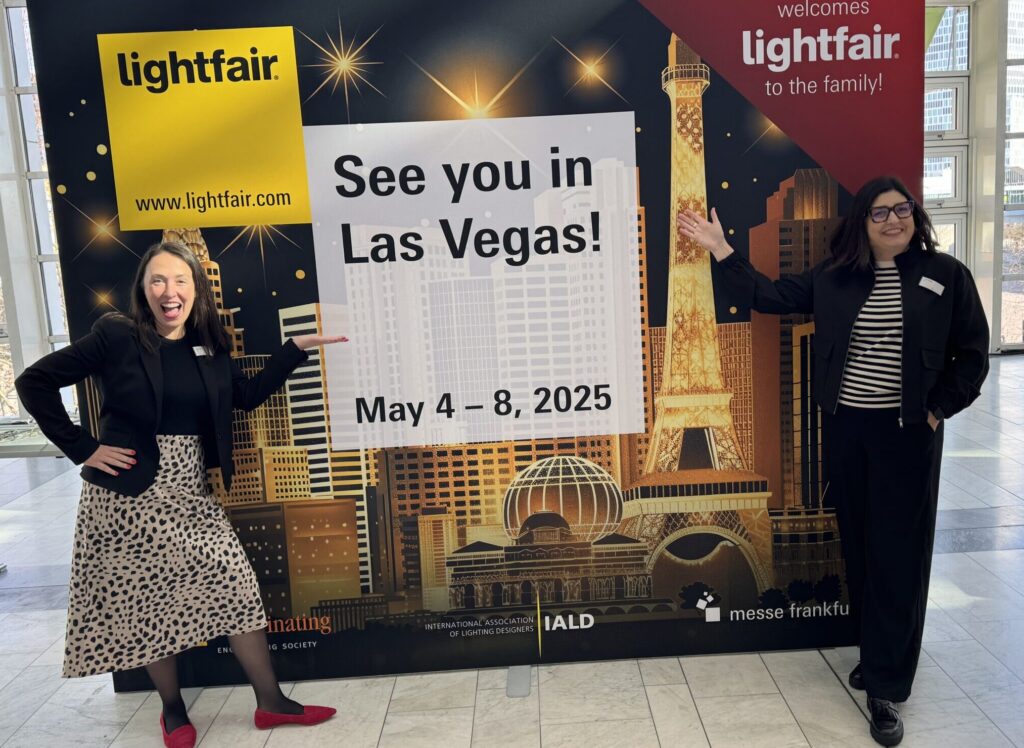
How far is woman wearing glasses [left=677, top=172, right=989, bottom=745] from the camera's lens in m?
2.49

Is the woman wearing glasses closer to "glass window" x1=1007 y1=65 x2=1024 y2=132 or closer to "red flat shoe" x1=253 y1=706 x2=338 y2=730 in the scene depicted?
"red flat shoe" x1=253 y1=706 x2=338 y2=730

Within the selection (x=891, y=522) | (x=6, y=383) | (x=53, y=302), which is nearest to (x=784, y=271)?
(x=891, y=522)

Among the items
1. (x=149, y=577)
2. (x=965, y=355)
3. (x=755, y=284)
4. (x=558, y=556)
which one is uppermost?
(x=755, y=284)

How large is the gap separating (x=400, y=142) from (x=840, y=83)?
153 centimetres

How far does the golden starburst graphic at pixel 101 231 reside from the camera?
284 cm

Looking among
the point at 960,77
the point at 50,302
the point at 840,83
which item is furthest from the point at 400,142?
the point at 960,77

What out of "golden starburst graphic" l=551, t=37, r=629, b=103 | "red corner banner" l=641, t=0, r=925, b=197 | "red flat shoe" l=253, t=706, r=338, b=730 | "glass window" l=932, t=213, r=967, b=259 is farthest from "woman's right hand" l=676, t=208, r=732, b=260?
"glass window" l=932, t=213, r=967, b=259

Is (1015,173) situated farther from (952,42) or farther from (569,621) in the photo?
(569,621)

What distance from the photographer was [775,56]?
2828 mm

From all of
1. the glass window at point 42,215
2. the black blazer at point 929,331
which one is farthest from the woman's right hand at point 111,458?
the glass window at point 42,215

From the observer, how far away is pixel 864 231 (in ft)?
8.58

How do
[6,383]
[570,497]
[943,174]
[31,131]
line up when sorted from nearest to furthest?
1. [570,497]
2. [31,131]
3. [6,383]
4. [943,174]

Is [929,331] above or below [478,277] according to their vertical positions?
below

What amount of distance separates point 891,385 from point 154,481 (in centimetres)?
233
